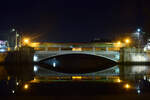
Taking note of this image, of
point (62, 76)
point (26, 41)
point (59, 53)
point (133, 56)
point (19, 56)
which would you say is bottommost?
point (62, 76)

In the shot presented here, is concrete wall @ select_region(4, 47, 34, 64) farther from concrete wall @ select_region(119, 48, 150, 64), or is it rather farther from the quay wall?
concrete wall @ select_region(119, 48, 150, 64)

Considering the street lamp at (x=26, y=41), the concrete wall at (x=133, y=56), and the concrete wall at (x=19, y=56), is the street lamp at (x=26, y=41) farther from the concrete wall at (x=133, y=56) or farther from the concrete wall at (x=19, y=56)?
the concrete wall at (x=133, y=56)

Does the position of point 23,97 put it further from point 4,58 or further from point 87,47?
point 87,47

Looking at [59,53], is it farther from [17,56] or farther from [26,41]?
[26,41]

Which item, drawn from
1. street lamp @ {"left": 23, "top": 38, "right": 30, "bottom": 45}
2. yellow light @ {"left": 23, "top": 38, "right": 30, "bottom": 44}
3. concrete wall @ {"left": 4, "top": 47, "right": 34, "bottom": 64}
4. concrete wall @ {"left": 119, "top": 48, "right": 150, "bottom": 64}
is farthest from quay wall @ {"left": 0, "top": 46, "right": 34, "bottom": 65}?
concrete wall @ {"left": 119, "top": 48, "right": 150, "bottom": 64}

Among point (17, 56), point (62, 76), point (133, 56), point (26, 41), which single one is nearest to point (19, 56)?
point (17, 56)

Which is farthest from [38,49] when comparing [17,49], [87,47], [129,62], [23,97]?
[23,97]

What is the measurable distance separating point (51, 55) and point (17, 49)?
6.62 metres

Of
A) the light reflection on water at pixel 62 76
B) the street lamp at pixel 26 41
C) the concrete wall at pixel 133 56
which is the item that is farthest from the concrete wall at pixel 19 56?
the concrete wall at pixel 133 56

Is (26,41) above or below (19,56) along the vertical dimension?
above

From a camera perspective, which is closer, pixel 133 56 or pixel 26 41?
pixel 133 56

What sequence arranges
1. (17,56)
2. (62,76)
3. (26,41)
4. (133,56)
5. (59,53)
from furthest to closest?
(26,41), (133,56), (59,53), (17,56), (62,76)

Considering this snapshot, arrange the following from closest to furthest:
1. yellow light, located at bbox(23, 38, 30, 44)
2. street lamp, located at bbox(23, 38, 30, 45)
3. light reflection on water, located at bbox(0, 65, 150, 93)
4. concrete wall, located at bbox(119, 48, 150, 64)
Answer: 1. light reflection on water, located at bbox(0, 65, 150, 93)
2. concrete wall, located at bbox(119, 48, 150, 64)
3. street lamp, located at bbox(23, 38, 30, 45)
4. yellow light, located at bbox(23, 38, 30, 44)

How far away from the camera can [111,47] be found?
4900cm
